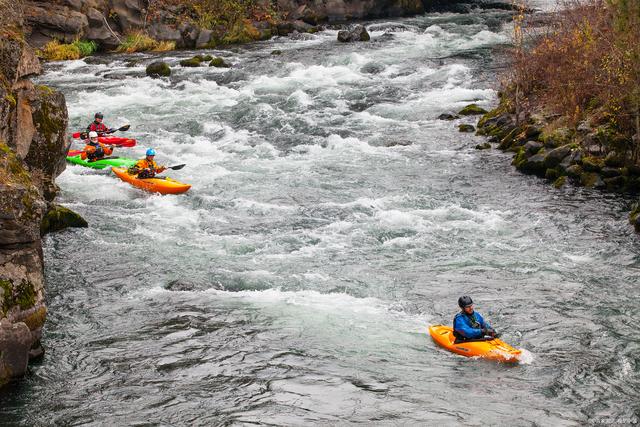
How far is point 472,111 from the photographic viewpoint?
25797 mm

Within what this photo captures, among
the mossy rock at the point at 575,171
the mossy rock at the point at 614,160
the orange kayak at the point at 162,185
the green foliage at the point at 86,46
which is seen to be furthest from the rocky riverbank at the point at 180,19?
the mossy rock at the point at 614,160

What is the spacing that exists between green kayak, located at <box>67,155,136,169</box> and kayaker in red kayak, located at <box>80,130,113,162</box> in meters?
0.12

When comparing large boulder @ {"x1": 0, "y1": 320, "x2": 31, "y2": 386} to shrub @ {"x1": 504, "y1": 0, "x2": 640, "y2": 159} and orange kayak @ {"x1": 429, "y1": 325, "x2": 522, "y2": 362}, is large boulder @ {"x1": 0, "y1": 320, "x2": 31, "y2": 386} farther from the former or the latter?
shrub @ {"x1": 504, "y1": 0, "x2": 640, "y2": 159}

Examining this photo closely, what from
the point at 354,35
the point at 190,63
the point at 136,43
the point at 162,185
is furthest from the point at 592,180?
the point at 136,43

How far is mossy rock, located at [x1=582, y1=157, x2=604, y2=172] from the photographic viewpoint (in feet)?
62.5

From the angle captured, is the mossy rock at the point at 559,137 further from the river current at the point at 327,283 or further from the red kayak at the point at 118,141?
the red kayak at the point at 118,141

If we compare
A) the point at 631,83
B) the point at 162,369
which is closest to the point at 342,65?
the point at 631,83

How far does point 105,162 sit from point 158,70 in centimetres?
1096

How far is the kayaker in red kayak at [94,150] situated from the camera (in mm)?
21516

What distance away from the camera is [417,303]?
44.4 ft

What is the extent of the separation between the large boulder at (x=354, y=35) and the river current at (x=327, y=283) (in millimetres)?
12313

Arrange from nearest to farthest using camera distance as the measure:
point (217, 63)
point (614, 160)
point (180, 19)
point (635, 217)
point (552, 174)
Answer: point (635, 217)
point (614, 160)
point (552, 174)
point (217, 63)
point (180, 19)

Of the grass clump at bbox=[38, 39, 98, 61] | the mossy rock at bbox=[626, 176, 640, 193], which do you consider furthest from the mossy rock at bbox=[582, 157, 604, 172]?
the grass clump at bbox=[38, 39, 98, 61]

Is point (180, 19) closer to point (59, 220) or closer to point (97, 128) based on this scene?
point (97, 128)
